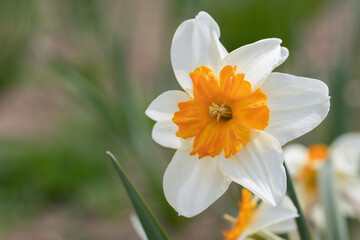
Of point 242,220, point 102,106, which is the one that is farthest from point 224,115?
point 102,106

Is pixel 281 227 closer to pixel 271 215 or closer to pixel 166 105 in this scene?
pixel 271 215

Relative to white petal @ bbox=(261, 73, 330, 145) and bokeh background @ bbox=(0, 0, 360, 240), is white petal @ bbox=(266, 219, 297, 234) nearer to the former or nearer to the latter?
white petal @ bbox=(261, 73, 330, 145)

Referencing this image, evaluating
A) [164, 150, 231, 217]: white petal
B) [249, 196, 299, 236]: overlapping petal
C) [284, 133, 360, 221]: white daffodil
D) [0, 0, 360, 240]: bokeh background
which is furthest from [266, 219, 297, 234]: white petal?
[0, 0, 360, 240]: bokeh background

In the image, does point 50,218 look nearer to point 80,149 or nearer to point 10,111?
point 80,149

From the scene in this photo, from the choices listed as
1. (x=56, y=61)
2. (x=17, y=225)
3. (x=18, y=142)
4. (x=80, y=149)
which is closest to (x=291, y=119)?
(x=56, y=61)

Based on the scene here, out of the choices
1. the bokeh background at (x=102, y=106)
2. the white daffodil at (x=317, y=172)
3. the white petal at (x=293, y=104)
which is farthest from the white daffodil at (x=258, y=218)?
the bokeh background at (x=102, y=106)

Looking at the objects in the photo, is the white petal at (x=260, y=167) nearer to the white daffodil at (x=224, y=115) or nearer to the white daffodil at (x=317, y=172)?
the white daffodil at (x=224, y=115)

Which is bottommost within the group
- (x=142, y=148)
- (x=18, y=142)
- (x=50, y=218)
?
(x=50, y=218)
